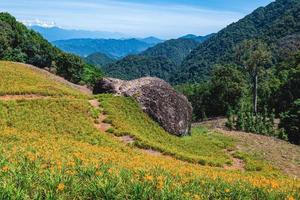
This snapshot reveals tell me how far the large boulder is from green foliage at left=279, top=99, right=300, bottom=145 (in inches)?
968

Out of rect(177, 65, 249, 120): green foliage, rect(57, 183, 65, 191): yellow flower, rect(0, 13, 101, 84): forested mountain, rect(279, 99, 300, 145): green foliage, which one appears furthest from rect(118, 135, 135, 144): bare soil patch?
rect(0, 13, 101, 84): forested mountain

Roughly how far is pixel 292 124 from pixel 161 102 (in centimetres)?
2947

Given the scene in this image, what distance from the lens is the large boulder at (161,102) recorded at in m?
39.3

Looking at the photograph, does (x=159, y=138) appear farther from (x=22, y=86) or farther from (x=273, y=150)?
(x=22, y=86)

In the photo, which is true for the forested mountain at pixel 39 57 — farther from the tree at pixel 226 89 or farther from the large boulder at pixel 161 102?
the large boulder at pixel 161 102

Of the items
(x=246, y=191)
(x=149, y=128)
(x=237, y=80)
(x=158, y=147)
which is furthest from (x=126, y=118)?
(x=237, y=80)

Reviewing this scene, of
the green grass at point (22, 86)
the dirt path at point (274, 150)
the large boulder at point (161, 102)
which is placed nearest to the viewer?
the dirt path at point (274, 150)

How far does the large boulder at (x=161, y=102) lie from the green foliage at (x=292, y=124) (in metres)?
24.6

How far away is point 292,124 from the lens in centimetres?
6262

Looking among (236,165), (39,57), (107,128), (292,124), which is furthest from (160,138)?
(39,57)

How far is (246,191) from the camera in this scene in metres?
11.1

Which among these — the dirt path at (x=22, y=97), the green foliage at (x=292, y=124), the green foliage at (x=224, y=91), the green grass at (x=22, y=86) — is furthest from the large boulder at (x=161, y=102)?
the green foliage at (x=224, y=91)

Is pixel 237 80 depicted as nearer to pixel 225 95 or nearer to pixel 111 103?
pixel 225 95

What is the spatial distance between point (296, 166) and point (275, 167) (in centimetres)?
219
